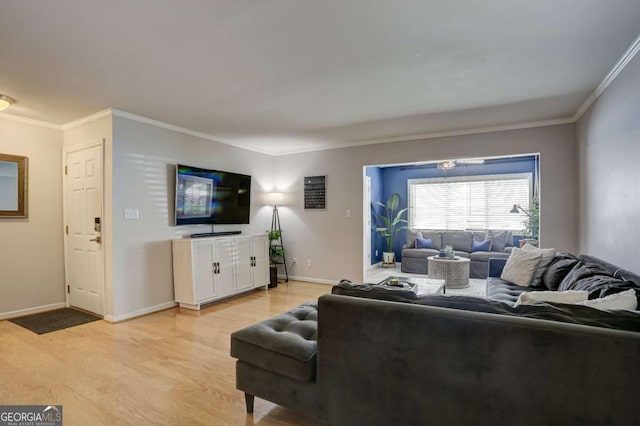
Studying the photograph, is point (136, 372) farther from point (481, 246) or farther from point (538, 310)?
point (481, 246)

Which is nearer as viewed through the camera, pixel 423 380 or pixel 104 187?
pixel 423 380

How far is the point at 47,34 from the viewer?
2129mm

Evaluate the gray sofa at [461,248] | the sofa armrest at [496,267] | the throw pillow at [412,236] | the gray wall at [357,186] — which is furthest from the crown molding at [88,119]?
the throw pillow at [412,236]

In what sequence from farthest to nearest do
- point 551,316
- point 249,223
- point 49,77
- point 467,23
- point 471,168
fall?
point 471,168 < point 249,223 < point 49,77 < point 467,23 < point 551,316

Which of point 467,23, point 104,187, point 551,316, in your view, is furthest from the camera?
point 104,187

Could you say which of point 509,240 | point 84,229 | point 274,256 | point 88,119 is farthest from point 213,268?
point 509,240

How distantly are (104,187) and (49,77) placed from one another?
1315mm

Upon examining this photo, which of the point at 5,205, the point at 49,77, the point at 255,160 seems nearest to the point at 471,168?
the point at 255,160

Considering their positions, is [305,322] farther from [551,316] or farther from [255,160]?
[255,160]

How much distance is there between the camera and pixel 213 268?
14.3 ft

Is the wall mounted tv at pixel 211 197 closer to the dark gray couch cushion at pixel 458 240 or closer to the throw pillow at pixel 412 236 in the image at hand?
the throw pillow at pixel 412 236

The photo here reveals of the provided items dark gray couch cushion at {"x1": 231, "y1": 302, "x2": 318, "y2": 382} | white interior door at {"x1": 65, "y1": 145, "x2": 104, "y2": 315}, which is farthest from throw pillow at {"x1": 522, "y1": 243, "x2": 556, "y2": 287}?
white interior door at {"x1": 65, "y1": 145, "x2": 104, "y2": 315}

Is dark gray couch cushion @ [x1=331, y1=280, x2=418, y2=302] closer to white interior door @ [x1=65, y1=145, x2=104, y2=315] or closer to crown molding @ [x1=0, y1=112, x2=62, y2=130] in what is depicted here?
white interior door @ [x1=65, y1=145, x2=104, y2=315]

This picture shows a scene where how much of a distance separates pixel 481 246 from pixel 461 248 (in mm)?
387
